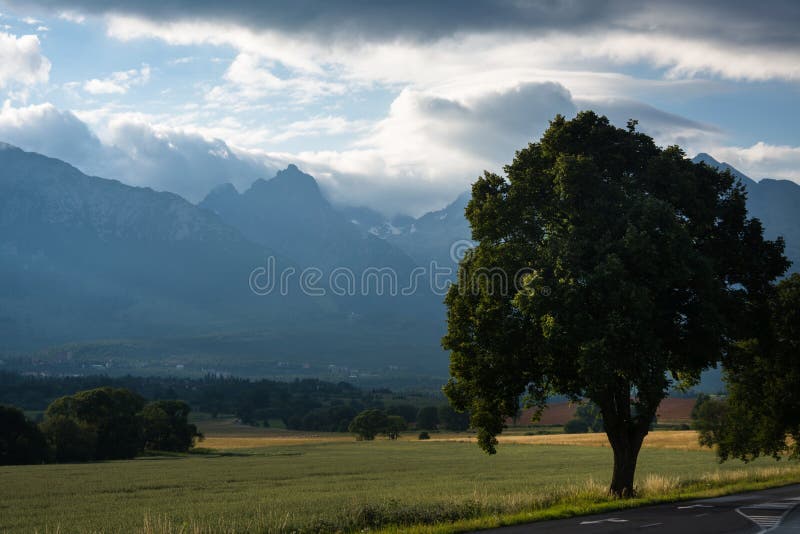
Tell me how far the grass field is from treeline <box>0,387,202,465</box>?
17446 millimetres

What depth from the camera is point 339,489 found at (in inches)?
2185

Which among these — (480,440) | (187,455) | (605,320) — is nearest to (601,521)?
(605,320)

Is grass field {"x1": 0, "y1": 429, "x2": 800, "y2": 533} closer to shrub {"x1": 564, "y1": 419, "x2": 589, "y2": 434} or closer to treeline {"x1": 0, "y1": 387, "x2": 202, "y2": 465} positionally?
treeline {"x1": 0, "y1": 387, "x2": 202, "y2": 465}

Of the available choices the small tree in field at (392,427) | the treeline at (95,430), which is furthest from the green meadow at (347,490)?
the small tree in field at (392,427)

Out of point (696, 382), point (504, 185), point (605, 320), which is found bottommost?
point (696, 382)

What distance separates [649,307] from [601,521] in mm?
7899

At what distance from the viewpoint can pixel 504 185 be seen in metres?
36.4

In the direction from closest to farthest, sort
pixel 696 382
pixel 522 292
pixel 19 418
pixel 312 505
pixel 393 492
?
pixel 522 292 < pixel 696 382 < pixel 312 505 < pixel 393 492 < pixel 19 418

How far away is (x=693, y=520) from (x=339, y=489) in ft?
108

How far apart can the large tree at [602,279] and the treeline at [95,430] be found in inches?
3049

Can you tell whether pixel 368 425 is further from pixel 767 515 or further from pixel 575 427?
pixel 767 515

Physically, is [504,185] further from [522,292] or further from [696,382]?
[696,382]

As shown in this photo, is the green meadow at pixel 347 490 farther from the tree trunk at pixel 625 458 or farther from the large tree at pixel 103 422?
the large tree at pixel 103 422

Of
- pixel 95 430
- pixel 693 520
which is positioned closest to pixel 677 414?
pixel 95 430
